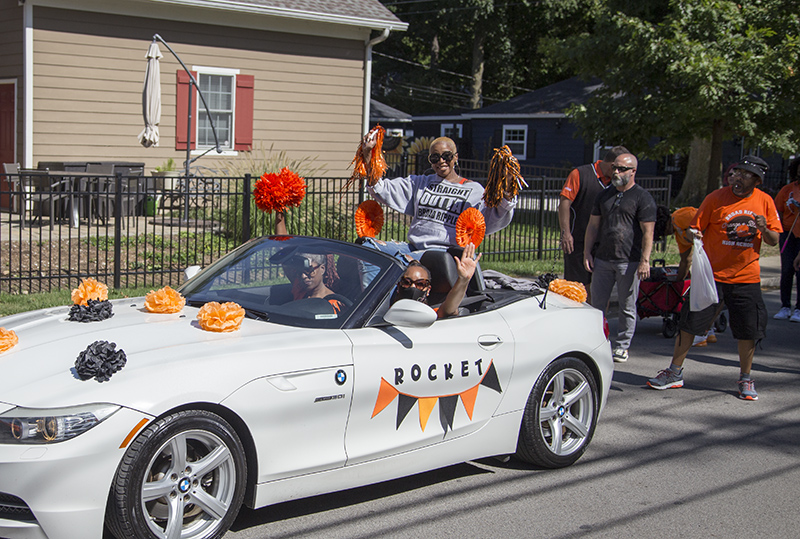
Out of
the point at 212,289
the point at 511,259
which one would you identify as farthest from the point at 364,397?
the point at 511,259

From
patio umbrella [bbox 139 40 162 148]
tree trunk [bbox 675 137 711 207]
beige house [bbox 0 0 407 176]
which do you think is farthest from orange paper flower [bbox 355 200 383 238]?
tree trunk [bbox 675 137 711 207]

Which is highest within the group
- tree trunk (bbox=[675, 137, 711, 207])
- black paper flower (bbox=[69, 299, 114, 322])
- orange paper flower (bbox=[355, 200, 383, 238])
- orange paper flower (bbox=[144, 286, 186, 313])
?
tree trunk (bbox=[675, 137, 711, 207])

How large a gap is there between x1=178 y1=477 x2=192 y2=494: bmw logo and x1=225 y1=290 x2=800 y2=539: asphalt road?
0.46m

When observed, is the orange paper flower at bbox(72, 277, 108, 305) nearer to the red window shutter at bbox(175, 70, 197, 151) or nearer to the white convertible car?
the white convertible car

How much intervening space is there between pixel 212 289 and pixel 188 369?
1243mm

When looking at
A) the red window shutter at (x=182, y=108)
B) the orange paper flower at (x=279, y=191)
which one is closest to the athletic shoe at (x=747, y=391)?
the orange paper flower at (x=279, y=191)

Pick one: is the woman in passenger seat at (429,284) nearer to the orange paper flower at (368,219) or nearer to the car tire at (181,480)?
the orange paper flower at (368,219)

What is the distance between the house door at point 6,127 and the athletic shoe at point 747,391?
13684 millimetres

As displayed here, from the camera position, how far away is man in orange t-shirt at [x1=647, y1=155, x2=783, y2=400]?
22.1 feet

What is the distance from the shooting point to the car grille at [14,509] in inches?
130

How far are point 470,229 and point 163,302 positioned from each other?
1840 millimetres

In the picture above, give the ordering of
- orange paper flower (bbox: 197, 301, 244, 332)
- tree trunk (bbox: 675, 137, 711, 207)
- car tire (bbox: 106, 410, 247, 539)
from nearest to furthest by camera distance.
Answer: car tire (bbox: 106, 410, 247, 539) → orange paper flower (bbox: 197, 301, 244, 332) → tree trunk (bbox: 675, 137, 711, 207)

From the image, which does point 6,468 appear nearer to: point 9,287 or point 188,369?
point 188,369

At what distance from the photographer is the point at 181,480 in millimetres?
3691
